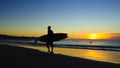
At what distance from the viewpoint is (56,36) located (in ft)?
60.0

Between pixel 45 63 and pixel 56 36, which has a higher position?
pixel 56 36

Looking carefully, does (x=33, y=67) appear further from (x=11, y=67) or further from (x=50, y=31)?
(x=50, y=31)

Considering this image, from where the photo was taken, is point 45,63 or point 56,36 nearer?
point 45,63

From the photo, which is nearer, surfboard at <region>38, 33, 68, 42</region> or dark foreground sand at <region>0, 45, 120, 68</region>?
dark foreground sand at <region>0, 45, 120, 68</region>

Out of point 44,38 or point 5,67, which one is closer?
point 5,67

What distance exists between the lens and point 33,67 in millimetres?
7828

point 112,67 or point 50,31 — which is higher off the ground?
point 50,31

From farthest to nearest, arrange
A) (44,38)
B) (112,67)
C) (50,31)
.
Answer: (44,38) < (50,31) < (112,67)

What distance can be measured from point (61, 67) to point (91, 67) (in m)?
1.25

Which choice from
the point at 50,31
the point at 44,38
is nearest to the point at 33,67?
the point at 50,31

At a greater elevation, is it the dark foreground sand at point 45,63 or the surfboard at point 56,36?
the surfboard at point 56,36

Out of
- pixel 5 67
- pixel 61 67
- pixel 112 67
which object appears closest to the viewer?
pixel 5 67

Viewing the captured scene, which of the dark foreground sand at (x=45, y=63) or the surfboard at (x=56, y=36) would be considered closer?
the dark foreground sand at (x=45, y=63)

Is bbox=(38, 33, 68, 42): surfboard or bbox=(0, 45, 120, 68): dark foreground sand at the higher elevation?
bbox=(38, 33, 68, 42): surfboard
